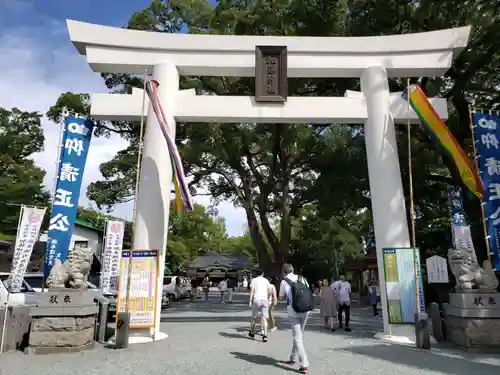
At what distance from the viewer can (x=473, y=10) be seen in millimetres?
11516

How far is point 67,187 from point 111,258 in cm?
541

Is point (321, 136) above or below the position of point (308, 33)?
below

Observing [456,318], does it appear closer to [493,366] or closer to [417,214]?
[493,366]

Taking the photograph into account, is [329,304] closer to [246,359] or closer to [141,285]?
[246,359]

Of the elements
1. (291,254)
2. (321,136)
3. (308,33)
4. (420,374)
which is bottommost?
(420,374)

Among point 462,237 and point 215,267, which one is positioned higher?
point 215,267

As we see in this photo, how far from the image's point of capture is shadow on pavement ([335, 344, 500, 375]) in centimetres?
584

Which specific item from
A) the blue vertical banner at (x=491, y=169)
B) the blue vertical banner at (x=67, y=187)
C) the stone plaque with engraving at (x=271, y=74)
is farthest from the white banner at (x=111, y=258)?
the blue vertical banner at (x=491, y=169)

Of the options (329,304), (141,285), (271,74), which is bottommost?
(329,304)

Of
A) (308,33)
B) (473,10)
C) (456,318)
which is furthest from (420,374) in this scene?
(308,33)

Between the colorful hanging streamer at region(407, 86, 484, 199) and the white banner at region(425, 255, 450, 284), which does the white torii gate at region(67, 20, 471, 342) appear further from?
the white banner at region(425, 255, 450, 284)

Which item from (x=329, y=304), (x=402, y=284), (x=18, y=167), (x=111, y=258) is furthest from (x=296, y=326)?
(x=18, y=167)

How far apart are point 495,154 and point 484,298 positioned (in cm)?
328

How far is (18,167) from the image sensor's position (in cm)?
2650
